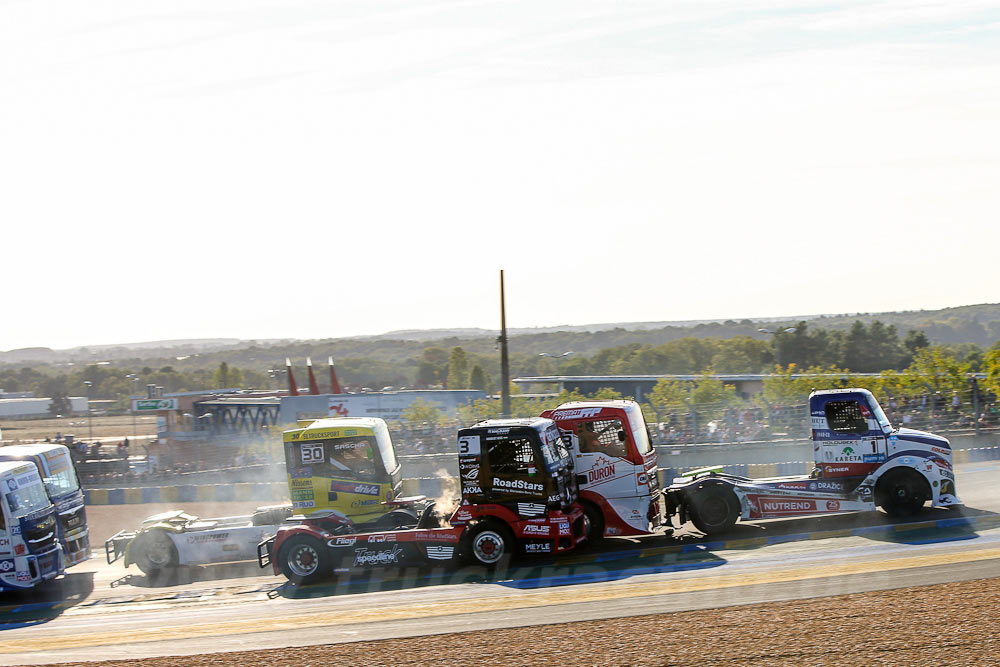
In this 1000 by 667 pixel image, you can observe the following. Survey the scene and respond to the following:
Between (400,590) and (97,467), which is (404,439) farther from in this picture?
(400,590)

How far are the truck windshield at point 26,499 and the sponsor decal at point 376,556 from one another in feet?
20.3

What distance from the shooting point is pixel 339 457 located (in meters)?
16.8

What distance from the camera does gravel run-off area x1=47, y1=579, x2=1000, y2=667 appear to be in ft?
32.0

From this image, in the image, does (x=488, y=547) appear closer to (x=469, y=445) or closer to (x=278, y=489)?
(x=469, y=445)

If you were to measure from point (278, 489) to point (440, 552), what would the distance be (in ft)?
45.1

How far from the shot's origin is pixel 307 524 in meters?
16.0

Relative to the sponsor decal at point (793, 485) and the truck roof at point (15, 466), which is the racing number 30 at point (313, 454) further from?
the sponsor decal at point (793, 485)

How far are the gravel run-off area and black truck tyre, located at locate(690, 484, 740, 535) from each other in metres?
4.58

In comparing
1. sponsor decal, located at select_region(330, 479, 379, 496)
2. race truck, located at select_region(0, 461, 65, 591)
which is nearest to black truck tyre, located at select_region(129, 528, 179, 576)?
race truck, located at select_region(0, 461, 65, 591)

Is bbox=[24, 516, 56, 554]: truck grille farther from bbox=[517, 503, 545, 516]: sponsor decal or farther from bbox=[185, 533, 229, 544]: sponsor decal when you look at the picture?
bbox=[517, 503, 545, 516]: sponsor decal

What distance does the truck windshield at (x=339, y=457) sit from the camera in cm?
1680

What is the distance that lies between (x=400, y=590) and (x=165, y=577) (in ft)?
18.5

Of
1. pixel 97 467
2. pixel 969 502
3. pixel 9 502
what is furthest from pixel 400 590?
pixel 97 467

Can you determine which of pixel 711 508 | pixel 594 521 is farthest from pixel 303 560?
pixel 711 508
